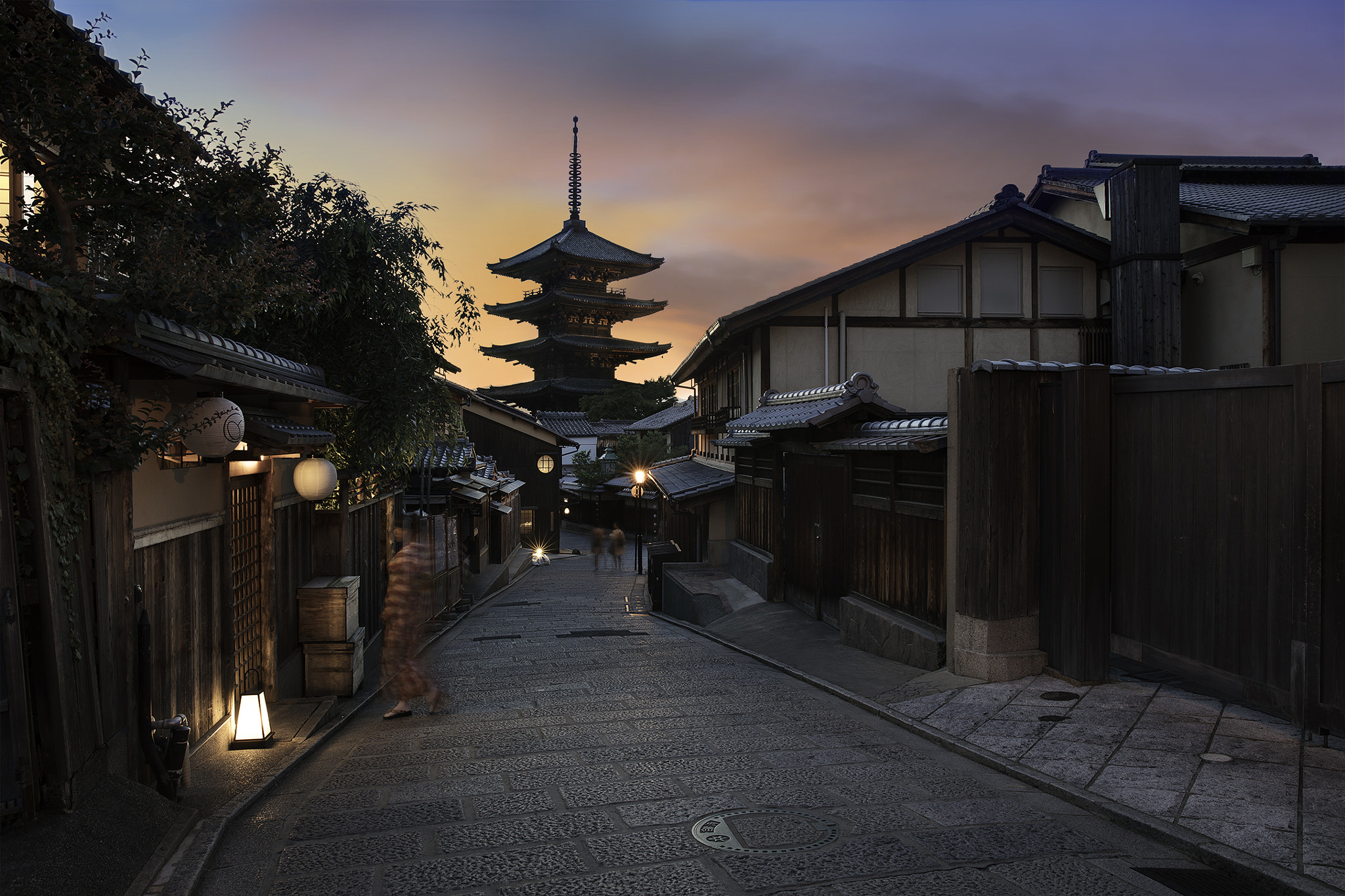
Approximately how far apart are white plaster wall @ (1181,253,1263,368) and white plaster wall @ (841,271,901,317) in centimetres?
537

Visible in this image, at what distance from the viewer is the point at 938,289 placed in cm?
1816

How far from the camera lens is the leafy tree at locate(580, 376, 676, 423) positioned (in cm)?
5447

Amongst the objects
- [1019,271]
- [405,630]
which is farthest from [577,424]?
[405,630]

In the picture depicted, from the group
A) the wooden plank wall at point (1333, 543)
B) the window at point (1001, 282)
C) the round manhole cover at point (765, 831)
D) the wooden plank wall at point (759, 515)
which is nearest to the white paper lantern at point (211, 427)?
the round manhole cover at point (765, 831)

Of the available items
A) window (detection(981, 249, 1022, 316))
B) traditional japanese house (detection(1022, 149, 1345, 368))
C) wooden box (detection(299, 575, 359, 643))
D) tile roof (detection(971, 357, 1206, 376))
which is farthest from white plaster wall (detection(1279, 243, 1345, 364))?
wooden box (detection(299, 575, 359, 643))

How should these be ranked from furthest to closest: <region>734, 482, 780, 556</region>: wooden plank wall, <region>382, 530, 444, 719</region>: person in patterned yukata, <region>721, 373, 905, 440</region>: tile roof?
<region>734, 482, 780, 556</region>: wooden plank wall < <region>721, 373, 905, 440</region>: tile roof < <region>382, 530, 444, 719</region>: person in patterned yukata

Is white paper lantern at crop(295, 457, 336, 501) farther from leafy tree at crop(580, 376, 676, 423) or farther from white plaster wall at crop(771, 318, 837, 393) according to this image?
leafy tree at crop(580, 376, 676, 423)

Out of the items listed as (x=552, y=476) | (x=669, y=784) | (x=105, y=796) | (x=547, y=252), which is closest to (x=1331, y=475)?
(x=669, y=784)

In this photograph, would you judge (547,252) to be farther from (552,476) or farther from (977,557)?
(977,557)

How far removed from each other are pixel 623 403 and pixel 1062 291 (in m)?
38.5

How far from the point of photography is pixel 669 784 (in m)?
6.05

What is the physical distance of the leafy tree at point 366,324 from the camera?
34.2ft

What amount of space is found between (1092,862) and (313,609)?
27.7 ft

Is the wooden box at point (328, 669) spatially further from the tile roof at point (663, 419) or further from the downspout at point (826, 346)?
the tile roof at point (663, 419)
